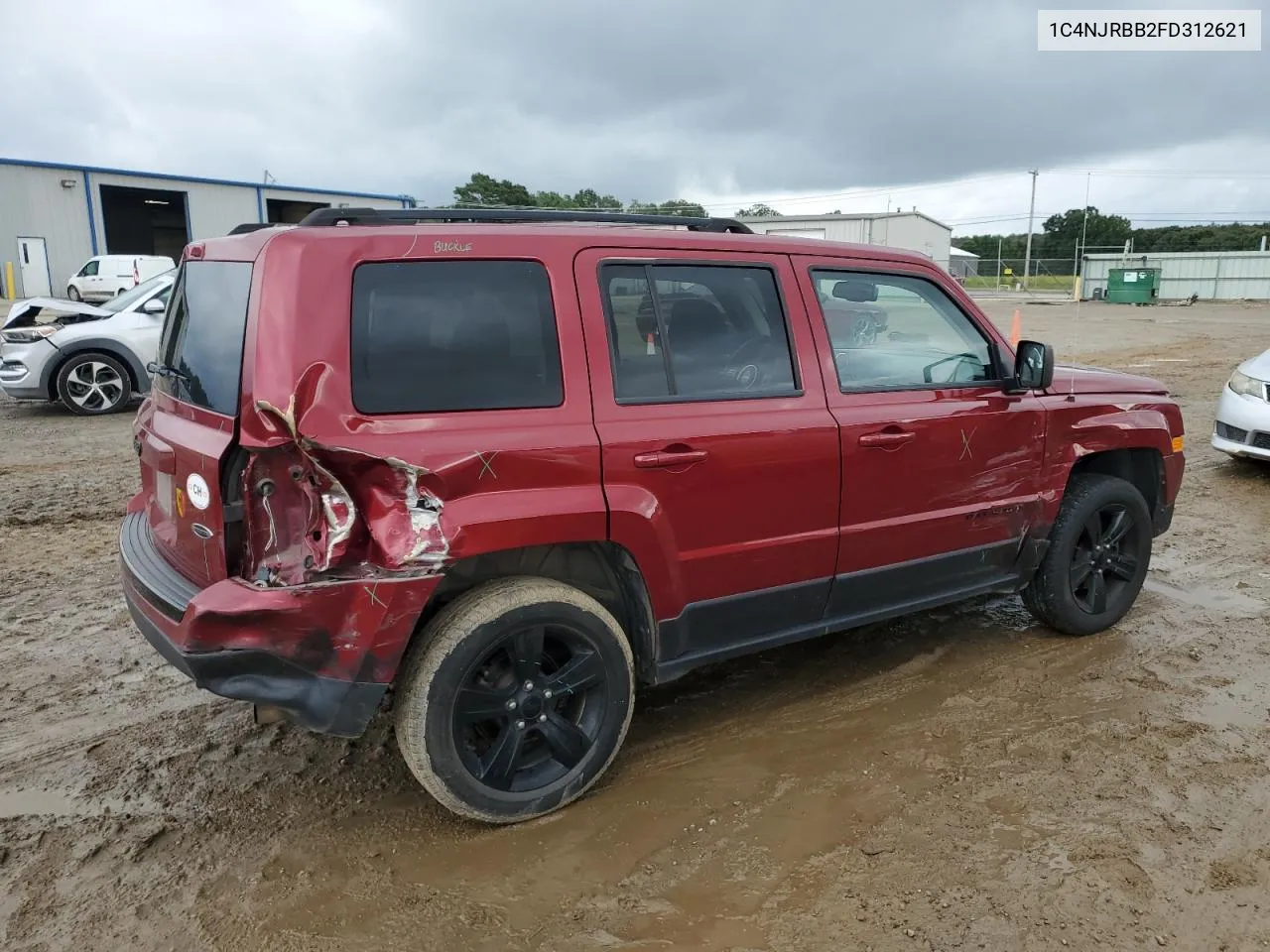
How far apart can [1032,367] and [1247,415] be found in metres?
4.87

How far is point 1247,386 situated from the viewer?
7.70 m

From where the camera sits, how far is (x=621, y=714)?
125 inches

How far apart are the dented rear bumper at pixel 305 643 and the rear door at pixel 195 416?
8.4 inches

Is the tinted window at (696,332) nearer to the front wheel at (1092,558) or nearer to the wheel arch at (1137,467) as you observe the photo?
the front wheel at (1092,558)

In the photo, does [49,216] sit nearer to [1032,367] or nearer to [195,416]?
[195,416]

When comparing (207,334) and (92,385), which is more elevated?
(207,334)

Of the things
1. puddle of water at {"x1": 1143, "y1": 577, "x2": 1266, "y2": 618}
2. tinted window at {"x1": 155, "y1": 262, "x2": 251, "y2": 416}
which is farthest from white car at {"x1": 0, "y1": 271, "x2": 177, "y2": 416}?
puddle of water at {"x1": 1143, "y1": 577, "x2": 1266, "y2": 618}

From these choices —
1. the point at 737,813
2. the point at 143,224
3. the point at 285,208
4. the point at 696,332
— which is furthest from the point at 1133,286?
the point at 143,224

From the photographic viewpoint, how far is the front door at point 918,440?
11.8ft

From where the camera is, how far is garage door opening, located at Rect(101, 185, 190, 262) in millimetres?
41281

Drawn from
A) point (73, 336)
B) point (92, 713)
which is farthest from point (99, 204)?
point (92, 713)

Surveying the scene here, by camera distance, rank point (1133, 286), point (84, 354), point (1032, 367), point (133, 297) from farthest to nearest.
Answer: point (1133, 286), point (133, 297), point (84, 354), point (1032, 367)

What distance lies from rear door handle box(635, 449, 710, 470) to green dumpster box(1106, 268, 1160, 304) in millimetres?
40876

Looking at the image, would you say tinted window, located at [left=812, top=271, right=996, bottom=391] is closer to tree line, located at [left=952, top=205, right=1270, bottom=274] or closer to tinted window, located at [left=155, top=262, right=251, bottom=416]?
tinted window, located at [left=155, top=262, right=251, bottom=416]
